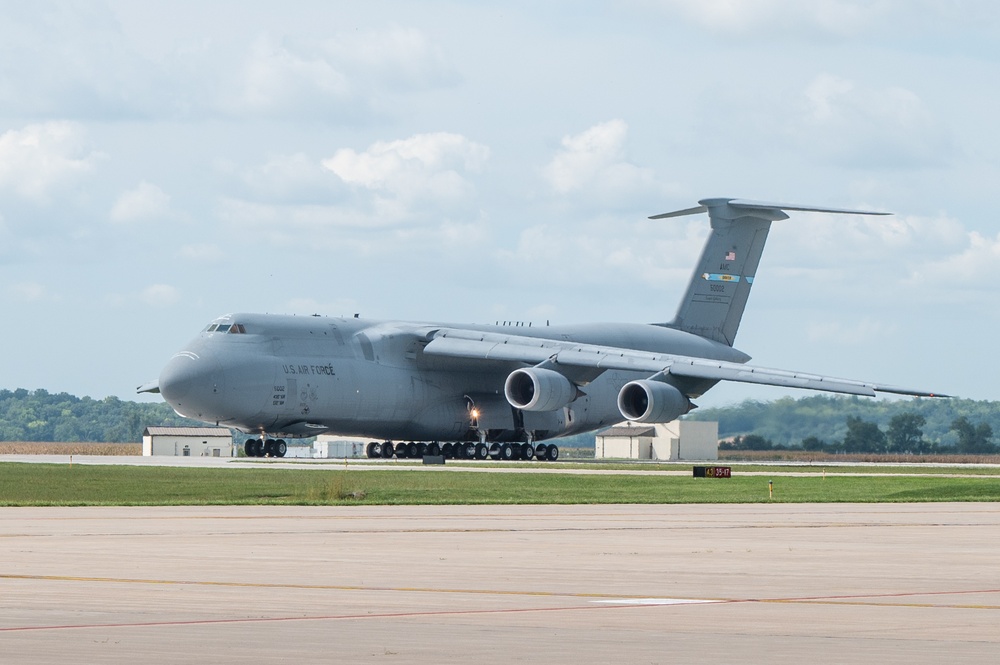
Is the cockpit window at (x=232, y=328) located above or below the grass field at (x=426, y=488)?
above

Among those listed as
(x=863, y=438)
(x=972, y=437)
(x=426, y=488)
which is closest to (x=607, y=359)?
(x=426, y=488)

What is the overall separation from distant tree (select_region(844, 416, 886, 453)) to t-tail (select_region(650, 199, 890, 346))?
48.8 ft

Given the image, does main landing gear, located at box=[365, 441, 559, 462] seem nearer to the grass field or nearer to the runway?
the grass field

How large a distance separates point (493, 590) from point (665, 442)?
2521 inches

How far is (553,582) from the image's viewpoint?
13.9 meters

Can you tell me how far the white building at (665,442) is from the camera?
7494 cm

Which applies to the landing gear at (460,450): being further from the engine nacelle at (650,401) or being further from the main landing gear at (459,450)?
the engine nacelle at (650,401)

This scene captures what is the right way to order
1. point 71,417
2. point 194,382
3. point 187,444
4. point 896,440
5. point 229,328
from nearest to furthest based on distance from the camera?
point 194,382 < point 229,328 < point 187,444 < point 896,440 < point 71,417

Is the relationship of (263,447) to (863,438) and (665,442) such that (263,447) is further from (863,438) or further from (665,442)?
(863,438)

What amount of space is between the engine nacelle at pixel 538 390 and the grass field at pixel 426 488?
433 inches

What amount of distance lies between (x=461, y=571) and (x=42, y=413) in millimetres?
156479

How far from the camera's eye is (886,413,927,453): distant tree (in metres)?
82.8

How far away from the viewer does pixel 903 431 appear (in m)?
83.7

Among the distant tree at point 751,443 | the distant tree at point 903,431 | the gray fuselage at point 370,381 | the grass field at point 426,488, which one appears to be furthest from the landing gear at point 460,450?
the distant tree at point 903,431
